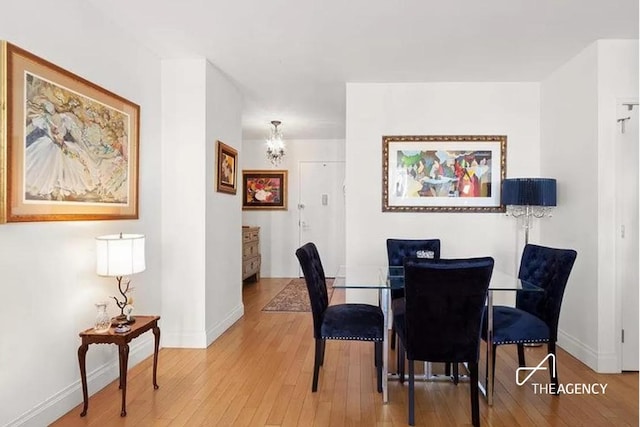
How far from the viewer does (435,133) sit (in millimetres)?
4004

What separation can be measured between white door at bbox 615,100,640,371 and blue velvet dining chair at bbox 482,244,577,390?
0.77 metres

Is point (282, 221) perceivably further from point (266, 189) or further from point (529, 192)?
point (529, 192)

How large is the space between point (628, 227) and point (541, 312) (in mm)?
1085

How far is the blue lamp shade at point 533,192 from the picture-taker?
11.0 ft

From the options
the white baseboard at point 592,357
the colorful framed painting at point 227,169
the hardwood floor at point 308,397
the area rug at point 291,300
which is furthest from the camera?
the area rug at point 291,300

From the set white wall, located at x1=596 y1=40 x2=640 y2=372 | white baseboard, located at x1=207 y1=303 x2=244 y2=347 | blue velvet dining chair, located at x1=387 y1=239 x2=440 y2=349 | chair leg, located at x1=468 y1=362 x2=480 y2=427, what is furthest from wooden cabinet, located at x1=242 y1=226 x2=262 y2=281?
white wall, located at x1=596 y1=40 x2=640 y2=372

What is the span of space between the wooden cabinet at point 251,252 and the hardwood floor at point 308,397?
247 centimetres

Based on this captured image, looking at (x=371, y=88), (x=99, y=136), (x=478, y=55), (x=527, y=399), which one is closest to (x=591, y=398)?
(x=527, y=399)

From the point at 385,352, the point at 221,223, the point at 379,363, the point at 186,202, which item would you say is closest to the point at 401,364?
the point at 379,363

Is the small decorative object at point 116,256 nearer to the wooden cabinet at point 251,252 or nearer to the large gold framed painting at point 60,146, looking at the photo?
the large gold framed painting at point 60,146

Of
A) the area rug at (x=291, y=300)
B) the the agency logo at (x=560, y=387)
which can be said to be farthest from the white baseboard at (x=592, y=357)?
the area rug at (x=291, y=300)

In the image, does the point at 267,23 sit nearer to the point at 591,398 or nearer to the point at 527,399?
the point at 527,399

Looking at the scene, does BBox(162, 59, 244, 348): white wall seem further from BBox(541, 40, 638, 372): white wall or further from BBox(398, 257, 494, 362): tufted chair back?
BBox(541, 40, 638, 372): white wall

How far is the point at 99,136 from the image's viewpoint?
2619mm
